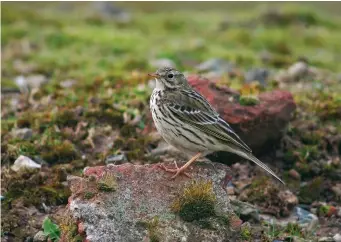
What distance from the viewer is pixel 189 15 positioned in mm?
26703

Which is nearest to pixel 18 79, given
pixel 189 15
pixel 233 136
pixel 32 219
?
pixel 32 219

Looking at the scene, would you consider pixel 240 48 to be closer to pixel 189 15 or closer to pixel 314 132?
pixel 189 15

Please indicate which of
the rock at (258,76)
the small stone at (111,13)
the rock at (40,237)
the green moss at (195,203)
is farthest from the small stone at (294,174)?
the small stone at (111,13)

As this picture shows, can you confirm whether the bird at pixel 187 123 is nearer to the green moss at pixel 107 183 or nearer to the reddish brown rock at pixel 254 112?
the green moss at pixel 107 183

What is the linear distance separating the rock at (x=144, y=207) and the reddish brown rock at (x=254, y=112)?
7.77 ft

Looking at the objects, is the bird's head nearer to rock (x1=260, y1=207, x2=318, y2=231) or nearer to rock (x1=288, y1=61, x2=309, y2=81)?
rock (x1=260, y1=207, x2=318, y2=231)

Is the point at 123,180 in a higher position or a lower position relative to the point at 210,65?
higher

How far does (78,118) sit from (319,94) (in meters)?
4.65

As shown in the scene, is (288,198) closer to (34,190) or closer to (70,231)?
(34,190)

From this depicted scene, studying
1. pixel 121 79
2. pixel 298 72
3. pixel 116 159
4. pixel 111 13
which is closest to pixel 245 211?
pixel 116 159

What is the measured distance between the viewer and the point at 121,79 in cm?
1453

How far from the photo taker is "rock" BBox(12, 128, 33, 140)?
11.3 m

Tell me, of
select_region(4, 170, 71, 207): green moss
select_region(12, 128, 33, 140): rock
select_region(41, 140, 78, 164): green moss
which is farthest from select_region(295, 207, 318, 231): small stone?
select_region(12, 128, 33, 140): rock

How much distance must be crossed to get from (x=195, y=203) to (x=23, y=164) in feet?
11.3
